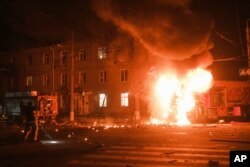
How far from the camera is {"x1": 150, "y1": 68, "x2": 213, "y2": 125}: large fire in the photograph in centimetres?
2708

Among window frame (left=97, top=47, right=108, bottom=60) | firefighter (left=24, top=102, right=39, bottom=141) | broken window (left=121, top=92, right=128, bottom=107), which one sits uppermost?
window frame (left=97, top=47, right=108, bottom=60)

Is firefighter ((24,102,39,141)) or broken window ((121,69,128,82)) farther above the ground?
broken window ((121,69,128,82))

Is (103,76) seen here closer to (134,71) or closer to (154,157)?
(134,71)

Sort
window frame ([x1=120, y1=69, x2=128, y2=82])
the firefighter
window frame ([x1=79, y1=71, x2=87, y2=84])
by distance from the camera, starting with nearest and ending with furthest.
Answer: the firefighter
window frame ([x1=120, y1=69, x2=128, y2=82])
window frame ([x1=79, y1=71, x2=87, y2=84])

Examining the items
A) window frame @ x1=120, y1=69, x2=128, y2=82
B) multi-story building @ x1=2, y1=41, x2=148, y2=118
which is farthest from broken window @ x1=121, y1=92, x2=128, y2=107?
window frame @ x1=120, y1=69, x2=128, y2=82

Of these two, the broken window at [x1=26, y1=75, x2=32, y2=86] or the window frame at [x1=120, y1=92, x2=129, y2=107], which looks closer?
the window frame at [x1=120, y1=92, x2=129, y2=107]

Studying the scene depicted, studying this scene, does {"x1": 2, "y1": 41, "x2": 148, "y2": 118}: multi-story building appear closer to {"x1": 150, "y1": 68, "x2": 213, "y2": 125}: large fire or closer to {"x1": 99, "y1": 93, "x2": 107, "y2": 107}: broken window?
{"x1": 99, "y1": 93, "x2": 107, "y2": 107}: broken window

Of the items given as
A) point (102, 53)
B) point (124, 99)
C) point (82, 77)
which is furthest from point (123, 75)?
point (82, 77)

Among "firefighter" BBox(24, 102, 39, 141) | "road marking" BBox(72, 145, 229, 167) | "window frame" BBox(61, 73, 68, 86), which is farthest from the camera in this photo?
"window frame" BBox(61, 73, 68, 86)

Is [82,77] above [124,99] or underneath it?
above

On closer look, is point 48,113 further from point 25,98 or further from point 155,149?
point 155,149

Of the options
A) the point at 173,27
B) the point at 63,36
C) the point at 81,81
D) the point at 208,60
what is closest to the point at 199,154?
the point at 173,27

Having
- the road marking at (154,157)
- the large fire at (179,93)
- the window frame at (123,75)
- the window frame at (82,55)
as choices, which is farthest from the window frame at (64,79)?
the road marking at (154,157)

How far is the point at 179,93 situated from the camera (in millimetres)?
28125
